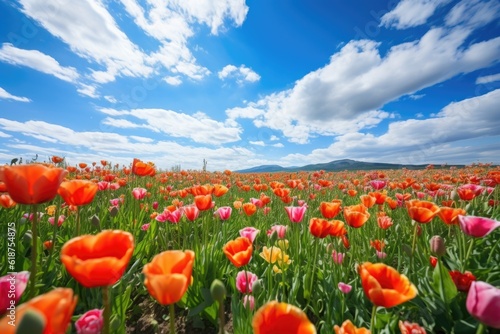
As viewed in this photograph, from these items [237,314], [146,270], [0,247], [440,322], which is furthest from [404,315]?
[0,247]

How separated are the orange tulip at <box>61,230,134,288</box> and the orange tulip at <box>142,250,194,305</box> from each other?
0.31 ft

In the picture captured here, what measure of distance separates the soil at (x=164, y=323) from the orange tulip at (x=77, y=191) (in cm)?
112

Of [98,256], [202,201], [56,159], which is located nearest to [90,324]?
[98,256]

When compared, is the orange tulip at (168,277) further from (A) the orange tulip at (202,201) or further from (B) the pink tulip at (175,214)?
(B) the pink tulip at (175,214)

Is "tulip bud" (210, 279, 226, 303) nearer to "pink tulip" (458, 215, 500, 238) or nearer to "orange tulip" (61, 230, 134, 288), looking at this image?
"orange tulip" (61, 230, 134, 288)

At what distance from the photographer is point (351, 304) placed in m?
1.80

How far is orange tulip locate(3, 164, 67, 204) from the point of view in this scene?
3.49ft

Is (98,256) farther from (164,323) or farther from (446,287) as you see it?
(446,287)

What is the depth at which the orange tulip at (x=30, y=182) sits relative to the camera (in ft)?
3.49

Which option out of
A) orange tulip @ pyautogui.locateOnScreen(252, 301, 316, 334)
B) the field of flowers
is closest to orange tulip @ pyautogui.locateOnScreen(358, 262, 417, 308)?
the field of flowers

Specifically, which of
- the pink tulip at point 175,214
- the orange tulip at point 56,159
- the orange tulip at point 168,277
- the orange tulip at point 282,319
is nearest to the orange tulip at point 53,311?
the orange tulip at point 168,277

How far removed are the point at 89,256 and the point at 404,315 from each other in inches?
76.0

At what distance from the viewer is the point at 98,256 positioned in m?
0.90

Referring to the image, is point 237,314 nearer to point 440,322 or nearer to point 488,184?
point 440,322
